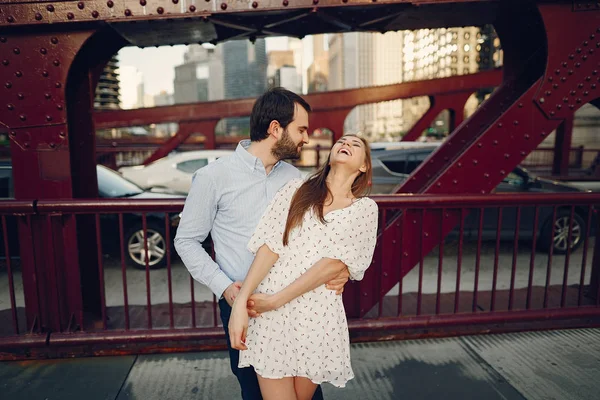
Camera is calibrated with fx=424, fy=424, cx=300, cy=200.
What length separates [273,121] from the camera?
6.72 feet

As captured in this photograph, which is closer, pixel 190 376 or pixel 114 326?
pixel 190 376

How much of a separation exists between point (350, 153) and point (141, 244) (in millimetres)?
5107

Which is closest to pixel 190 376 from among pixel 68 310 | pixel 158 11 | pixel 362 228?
pixel 68 310

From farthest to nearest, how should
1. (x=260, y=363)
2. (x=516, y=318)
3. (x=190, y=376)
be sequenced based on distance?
1. (x=516, y=318)
2. (x=190, y=376)
3. (x=260, y=363)

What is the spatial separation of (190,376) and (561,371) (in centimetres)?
279

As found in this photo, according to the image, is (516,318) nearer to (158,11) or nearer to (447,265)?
(447,265)

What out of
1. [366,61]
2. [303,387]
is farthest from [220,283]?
[366,61]

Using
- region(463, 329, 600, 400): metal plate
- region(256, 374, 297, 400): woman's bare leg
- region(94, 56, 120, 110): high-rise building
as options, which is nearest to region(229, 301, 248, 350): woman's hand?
region(256, 374, 297, 400): woman's bare leg

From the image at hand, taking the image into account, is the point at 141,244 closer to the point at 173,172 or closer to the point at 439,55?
the point at 173,172

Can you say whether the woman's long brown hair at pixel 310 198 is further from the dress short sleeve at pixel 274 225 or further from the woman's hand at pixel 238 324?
the woman's hand at pixel 238 324

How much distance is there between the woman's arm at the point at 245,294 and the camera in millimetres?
1814

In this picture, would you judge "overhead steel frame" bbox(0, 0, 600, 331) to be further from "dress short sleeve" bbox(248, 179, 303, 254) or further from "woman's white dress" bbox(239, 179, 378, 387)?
"dress short sleeve" bbox(248, 179, 303, 254)

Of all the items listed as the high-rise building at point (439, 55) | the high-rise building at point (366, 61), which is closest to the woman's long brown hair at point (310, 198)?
the high-rise building at point (439, 55)

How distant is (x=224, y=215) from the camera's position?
2.06m
